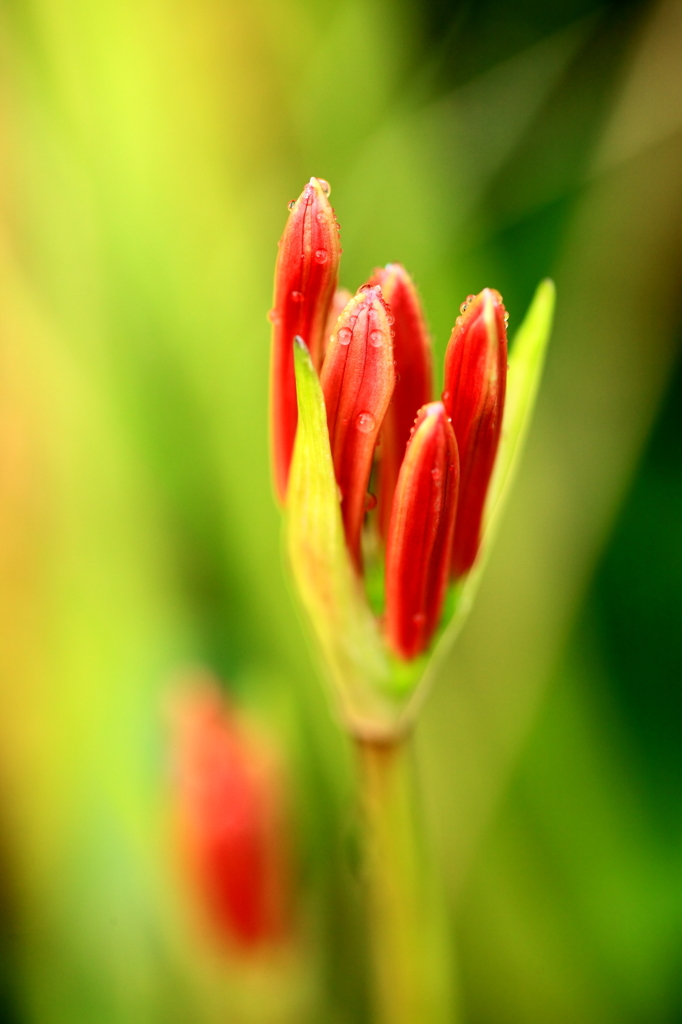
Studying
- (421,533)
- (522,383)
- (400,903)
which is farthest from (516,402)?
(400,903)

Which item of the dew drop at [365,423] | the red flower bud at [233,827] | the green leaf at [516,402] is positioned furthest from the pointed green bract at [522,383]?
the red flower bud at [233,827]

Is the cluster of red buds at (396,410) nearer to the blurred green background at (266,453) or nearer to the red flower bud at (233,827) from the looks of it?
the red flower bud at (233,827)

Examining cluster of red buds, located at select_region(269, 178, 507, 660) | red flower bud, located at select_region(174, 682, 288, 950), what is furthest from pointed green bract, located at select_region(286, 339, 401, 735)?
red flower bud, located at select_region(174, 682, 288, 950)

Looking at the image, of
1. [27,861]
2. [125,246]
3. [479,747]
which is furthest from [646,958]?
[125,246]

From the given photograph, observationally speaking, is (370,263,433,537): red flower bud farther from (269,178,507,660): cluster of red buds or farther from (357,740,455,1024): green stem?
(357,740,455,1024): green stem

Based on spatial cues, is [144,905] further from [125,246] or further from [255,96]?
[255,96]

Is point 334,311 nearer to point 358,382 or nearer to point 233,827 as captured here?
point 358,382
